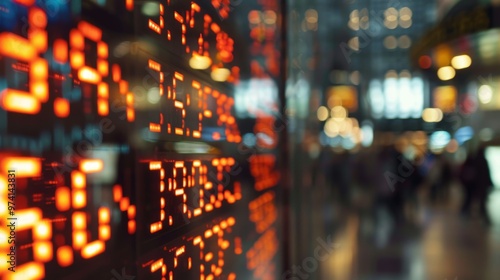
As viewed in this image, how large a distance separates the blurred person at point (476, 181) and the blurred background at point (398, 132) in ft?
0.05

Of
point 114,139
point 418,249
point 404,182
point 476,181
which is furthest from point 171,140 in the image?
point 404,182

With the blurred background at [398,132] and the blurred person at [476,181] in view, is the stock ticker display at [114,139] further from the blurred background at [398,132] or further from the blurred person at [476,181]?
the blurred person at [476,181]

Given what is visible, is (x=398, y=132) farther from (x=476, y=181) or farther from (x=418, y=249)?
(x=476, y=181)

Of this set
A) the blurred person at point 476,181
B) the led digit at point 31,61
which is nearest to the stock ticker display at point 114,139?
the led digit at point 31,61

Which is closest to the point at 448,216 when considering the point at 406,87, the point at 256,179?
the point at 406,87

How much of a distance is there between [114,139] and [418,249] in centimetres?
350

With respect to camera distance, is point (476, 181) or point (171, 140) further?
point (476, 181)

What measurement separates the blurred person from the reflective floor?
220mm

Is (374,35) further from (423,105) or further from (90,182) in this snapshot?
(90,182)

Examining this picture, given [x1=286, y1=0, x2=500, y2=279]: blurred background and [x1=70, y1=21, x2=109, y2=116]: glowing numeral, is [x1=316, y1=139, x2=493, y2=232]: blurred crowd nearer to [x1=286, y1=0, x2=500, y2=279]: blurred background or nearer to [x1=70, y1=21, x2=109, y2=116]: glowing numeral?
[x1=286, y1=0, x2=500, y2=279]: blurred background

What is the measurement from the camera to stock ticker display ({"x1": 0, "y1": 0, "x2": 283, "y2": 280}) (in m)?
0.52

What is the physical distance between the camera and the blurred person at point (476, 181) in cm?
470

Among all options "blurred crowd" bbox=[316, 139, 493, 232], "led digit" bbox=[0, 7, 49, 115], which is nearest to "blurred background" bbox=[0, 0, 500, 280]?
"led digit" bbox=[0, 7, 49, 115]

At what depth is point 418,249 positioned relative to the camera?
3.75 m
